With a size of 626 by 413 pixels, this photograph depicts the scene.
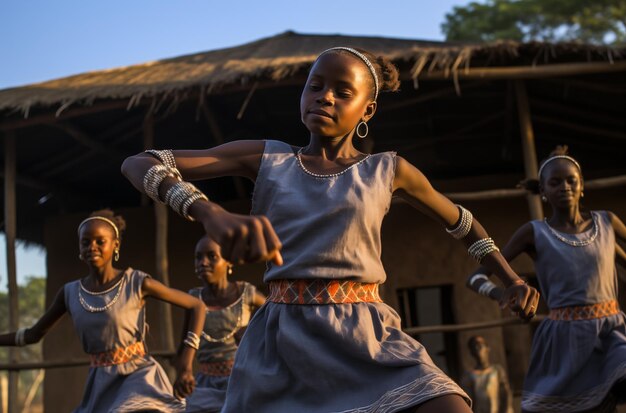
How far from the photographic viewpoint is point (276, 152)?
277cm

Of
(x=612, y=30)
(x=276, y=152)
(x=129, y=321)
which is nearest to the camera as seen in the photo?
(x=276, y=152)

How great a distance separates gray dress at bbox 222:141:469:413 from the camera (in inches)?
95.9

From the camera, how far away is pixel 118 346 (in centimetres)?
519

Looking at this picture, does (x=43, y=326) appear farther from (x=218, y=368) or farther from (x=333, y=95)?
(x=333, y=95)

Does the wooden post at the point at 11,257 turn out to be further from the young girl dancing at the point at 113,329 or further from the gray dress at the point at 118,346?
the gray dress at the point at 118,346

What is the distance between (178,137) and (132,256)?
1.60 m

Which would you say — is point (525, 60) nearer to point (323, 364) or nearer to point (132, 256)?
point (132, 256)

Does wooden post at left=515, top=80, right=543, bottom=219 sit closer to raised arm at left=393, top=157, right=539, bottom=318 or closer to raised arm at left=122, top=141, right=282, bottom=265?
raised arm at left=393, top=157, right=539, bottom=318

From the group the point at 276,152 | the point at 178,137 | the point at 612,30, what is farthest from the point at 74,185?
the point at 612,30

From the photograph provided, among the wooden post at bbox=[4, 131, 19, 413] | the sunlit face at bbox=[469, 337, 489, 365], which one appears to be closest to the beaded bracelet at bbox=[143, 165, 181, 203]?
the wooden post at bbox=[4, 131, 19, 413]

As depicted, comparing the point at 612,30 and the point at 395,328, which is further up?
the point at 612,30

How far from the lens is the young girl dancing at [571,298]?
15.2 ft

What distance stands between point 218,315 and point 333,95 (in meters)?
3.91

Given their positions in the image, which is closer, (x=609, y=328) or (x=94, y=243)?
(x=609, y=328)
